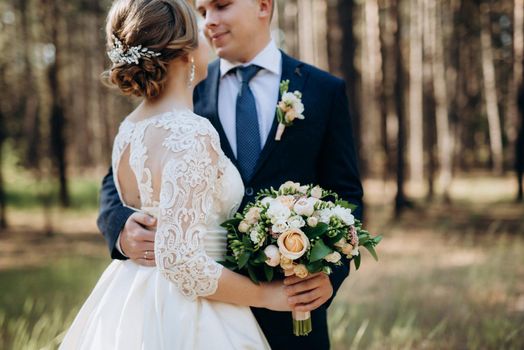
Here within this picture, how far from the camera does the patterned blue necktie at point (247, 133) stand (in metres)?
2.84

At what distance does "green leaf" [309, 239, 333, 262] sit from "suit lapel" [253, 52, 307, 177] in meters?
0.73

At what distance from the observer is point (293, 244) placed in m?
2.08

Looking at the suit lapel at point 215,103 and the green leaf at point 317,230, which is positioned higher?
the suit lapel at point 215,103

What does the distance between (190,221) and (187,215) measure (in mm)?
27

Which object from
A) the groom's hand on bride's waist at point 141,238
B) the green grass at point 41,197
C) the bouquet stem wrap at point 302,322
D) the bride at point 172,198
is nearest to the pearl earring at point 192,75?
the bride at point 172,198

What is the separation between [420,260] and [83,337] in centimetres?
716

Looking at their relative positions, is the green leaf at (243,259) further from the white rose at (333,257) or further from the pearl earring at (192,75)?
the pearl earring at (192,75)

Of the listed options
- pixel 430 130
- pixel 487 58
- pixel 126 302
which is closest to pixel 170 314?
pixel 126 302

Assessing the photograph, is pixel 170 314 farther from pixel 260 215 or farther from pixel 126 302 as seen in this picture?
pixel 260 215

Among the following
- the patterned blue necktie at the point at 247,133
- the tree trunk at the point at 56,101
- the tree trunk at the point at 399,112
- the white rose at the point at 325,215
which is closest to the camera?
the white rose at the point at 325,215

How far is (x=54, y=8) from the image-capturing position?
1170 centimetres

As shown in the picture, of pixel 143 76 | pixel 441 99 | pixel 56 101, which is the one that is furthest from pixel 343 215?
pixel 441 99

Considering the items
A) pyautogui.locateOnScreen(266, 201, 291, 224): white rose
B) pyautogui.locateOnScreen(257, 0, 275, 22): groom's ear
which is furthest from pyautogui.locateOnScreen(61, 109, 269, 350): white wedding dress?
pyautogui.locateOnScreen(257, 0, 275, 22): groom's ear

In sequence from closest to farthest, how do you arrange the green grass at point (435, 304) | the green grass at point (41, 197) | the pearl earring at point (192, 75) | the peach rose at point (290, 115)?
the pearl earring at point (192, 75), the peach rose at point (290, 115), the green grass at point (435, 304), the green grass at point (41, 197)
